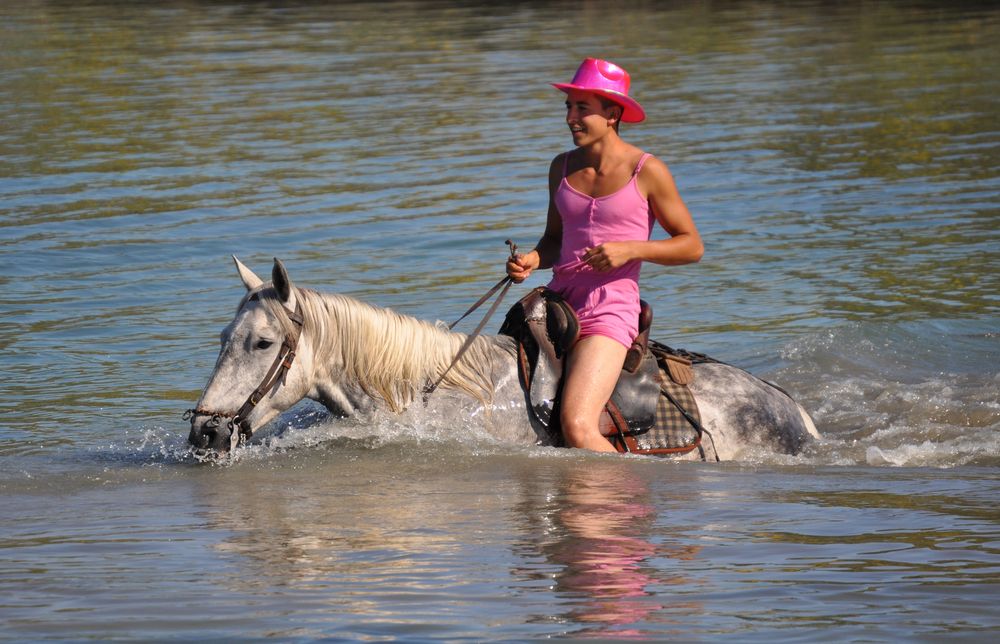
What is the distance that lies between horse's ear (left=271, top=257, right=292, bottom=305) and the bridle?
56 mm

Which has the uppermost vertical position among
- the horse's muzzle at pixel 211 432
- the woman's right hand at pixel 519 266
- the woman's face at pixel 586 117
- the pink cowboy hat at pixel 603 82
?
the pink cowboy hat at pixel 603 82

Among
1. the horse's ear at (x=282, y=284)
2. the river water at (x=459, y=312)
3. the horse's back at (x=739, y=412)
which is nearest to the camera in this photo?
the river water at (x=459, y=312)

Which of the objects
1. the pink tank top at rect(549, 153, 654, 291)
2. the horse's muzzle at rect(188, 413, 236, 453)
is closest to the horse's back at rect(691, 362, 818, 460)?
the pink tank top at rect(549, 153, 654, 291)

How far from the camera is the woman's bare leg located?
7.29 meters

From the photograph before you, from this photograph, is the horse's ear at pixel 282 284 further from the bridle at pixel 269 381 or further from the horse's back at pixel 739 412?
the horse's back at pixel 739 412

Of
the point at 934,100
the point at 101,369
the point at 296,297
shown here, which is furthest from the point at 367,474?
the point at 934,100

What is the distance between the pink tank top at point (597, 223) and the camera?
7.28 metres

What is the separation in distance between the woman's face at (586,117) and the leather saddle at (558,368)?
2.65 feet

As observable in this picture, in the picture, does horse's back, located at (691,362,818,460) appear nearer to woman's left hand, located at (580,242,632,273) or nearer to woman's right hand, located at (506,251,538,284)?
woman's left hand, located at (580,242,632,273)

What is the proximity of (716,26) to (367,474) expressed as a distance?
29527 millimetres

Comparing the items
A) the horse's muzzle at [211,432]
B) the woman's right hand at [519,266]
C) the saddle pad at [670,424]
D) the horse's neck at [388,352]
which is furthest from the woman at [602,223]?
the horse's muzzle at [211,432]

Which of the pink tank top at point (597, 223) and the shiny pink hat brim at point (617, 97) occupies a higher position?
the shiny pink hat brim at point (617, 97)

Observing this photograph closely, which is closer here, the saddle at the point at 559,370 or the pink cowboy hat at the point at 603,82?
the pink cowboy hat at the point at 603,82

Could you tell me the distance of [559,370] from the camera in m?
7.46
